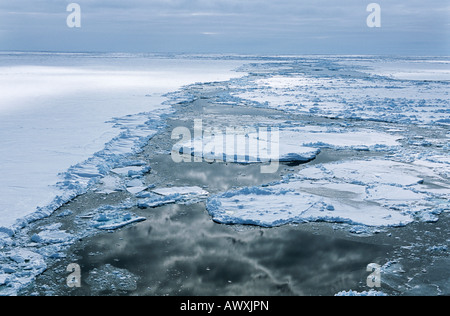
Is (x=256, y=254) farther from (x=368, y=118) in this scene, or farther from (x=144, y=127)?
(x=368, y=118)

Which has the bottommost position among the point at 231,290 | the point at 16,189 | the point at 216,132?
the point at 231,290

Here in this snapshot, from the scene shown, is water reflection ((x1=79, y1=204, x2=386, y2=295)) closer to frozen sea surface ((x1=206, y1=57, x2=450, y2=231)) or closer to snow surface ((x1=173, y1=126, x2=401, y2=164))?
frozen sea surface ((x1=206, y1=57, x2=450, y2=231))

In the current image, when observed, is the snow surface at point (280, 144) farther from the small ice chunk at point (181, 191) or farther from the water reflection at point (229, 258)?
the water reflection at point (229, 258)

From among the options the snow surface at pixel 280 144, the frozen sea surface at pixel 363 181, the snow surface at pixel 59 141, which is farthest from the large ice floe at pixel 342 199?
the snow surface at pixel 59 141

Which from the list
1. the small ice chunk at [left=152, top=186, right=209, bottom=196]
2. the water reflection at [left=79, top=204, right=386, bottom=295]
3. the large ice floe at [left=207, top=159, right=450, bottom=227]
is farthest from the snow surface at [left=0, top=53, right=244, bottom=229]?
the large ice floe at [left=207, top=159, right=450, bottom=227]

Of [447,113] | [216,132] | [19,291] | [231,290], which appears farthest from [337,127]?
[19,291]
